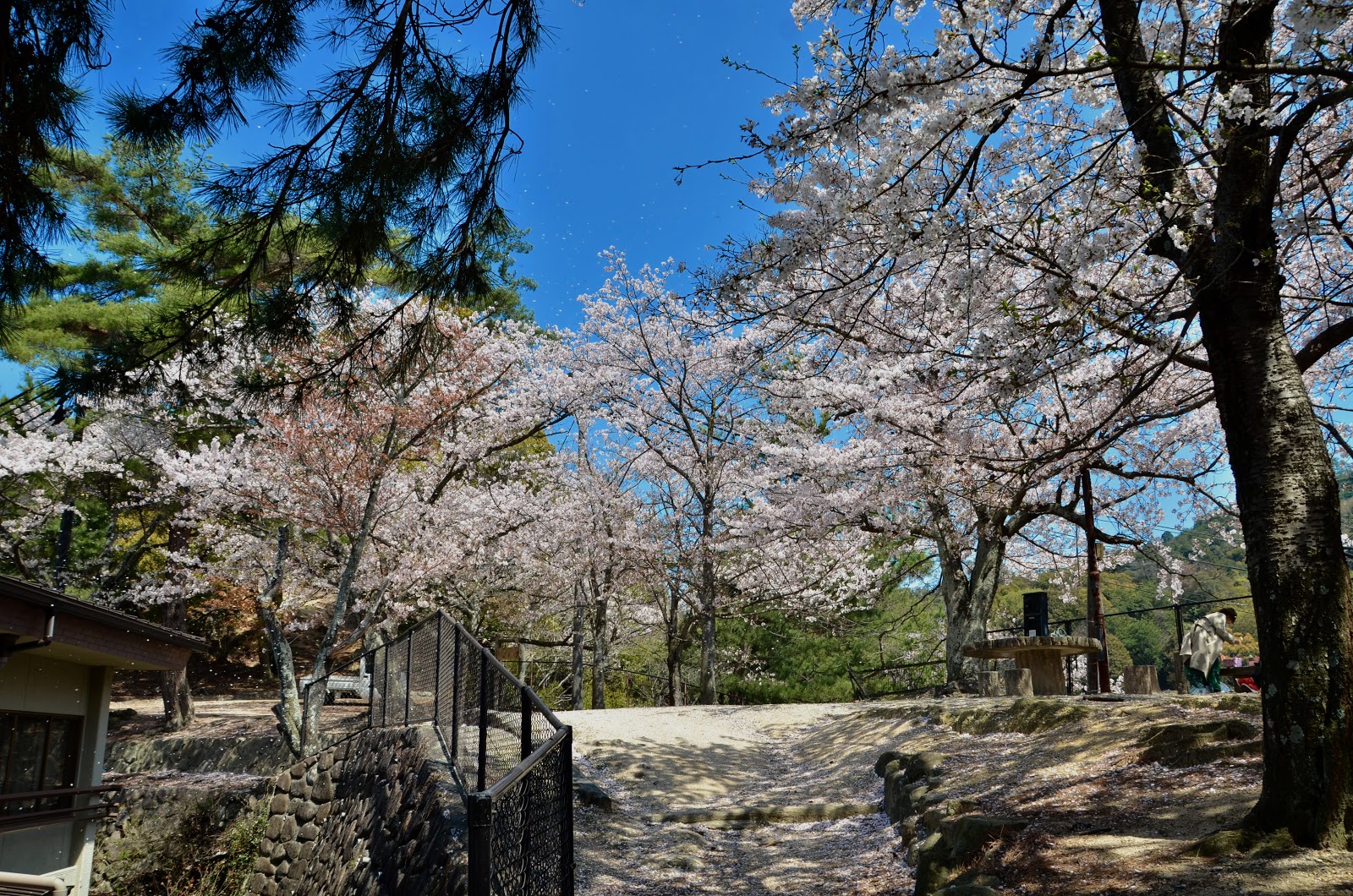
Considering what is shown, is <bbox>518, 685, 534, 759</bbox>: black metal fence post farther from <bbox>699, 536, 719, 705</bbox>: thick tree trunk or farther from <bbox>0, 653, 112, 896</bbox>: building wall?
<bbox>699, 536, 719, 705</bbox>: thick tree trunk

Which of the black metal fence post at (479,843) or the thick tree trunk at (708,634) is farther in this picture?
the thick tree trunk at (708,634)

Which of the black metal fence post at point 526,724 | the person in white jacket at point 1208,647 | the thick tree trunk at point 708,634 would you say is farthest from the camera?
the thick tree trunk at point 708,634

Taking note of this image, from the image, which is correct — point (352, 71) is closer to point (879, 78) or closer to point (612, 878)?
point (879, 78)

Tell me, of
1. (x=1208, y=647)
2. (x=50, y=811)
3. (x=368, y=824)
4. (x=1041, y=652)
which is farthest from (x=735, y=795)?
(x=50, y=811)

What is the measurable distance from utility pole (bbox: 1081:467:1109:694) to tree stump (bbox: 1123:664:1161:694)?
422mm

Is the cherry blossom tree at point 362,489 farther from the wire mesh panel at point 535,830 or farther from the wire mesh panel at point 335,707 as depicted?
the wire mesh panel at point 535,830

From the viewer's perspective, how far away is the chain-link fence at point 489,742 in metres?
2.97

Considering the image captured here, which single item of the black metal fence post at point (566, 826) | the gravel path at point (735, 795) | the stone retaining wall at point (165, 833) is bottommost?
the stone retaining wall at point (165, 833)

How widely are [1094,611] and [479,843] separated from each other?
11.6m

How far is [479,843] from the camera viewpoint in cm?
270

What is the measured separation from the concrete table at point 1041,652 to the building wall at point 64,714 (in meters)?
11.5

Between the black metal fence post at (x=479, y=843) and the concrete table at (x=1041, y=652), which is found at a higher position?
the concrete table at (x=1041, y=652)

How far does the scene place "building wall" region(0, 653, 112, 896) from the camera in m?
9.01

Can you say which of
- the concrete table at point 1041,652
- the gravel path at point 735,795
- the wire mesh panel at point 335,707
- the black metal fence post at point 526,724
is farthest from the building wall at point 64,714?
the concrete table at point 1041,652
